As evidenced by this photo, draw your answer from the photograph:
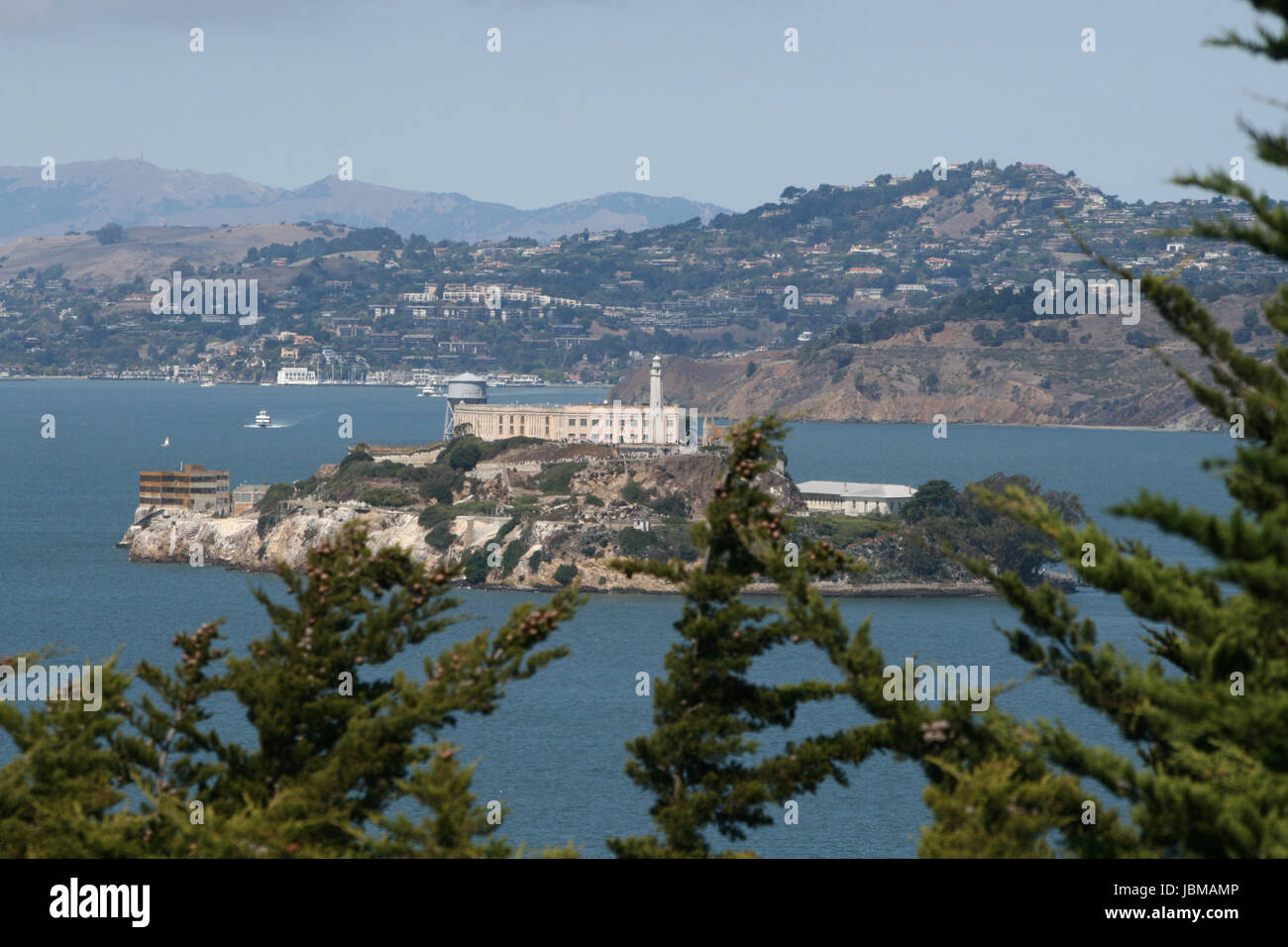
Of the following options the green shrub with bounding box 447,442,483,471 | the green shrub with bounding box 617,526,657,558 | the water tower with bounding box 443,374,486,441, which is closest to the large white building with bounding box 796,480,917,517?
the green shrub with bounding box 617,526,657,558

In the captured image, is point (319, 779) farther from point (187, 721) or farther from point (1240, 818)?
point (1240, 818)

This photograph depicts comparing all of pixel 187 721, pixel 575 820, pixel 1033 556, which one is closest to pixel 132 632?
pixel 575 820

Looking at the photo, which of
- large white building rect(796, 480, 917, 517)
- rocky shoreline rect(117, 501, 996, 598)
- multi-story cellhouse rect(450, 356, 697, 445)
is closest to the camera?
rocky shoreline rect(117, 501, 996, 598)

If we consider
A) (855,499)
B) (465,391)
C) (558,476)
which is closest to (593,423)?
(465,391)

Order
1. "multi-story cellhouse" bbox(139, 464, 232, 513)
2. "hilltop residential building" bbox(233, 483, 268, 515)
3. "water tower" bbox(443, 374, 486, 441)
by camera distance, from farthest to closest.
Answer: "water tower" bbox(443, 374, 486, 441) < "hilltop residential building" bbox(233, 483, 268, 515) < "multi-story cellhouse" bbox(139, 464, 232, 513)

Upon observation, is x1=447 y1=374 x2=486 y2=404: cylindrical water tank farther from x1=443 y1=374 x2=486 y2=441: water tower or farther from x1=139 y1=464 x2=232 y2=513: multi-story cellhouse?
x1=139 y1=464 x2=232 y2=513: multi-story cellhouse

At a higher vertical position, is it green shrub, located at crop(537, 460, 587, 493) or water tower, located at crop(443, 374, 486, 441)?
water tower, located at crop(443, 374, 486, 441)
